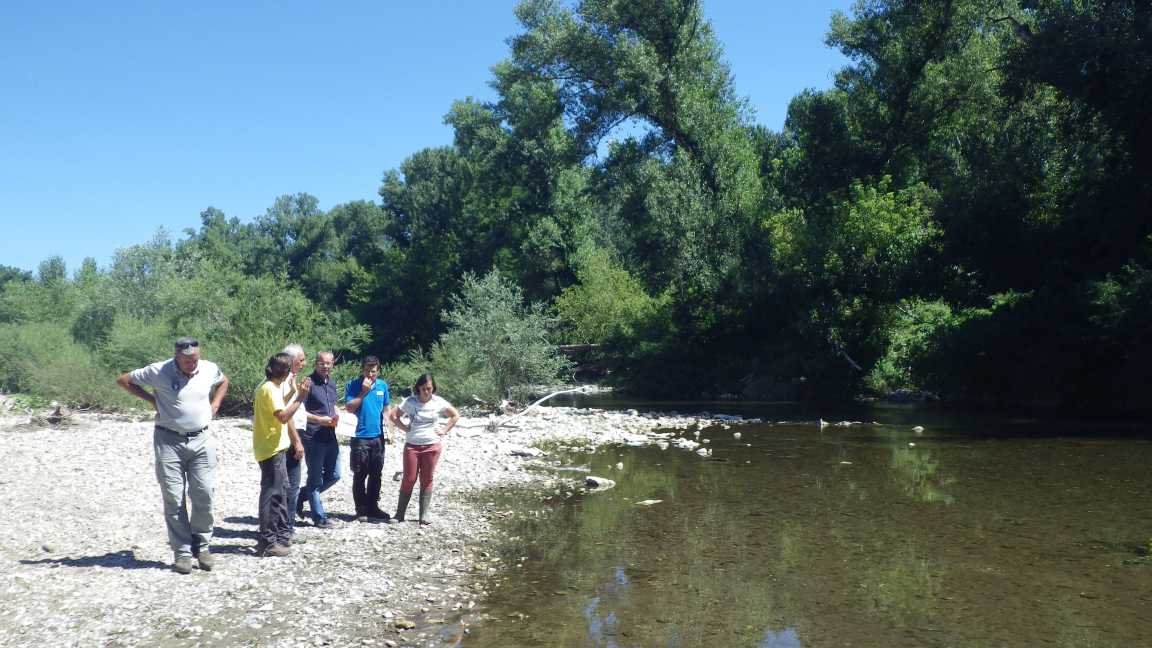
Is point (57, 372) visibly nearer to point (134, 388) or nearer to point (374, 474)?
point (374, 474)

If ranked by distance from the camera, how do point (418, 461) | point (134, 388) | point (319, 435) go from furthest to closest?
point (418, 461)
point (319, 435)
point (134, 388)

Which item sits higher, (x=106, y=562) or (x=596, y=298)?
(x=596, y=298)

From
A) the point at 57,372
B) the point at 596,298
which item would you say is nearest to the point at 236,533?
the point at 57,372

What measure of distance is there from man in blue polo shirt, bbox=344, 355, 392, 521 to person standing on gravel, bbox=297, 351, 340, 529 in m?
0.28

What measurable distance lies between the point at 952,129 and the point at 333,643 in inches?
1366

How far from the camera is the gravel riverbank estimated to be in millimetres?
6066

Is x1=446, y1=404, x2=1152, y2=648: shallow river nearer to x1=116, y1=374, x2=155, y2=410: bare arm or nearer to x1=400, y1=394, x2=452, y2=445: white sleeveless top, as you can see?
x1=400, y1=394, x2=452, y2=445: white sleeveless top

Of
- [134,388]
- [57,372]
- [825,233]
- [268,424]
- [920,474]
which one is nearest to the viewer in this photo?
[134,388]

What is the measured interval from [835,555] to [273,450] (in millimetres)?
5917

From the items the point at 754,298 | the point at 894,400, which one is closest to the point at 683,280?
the point at 754,298

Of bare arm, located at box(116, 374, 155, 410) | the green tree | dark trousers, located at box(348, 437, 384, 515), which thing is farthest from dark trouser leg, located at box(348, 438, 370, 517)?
the green tree

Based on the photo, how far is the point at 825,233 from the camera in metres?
32.3

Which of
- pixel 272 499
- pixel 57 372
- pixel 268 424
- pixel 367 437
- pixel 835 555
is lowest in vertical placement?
pixel 835 555

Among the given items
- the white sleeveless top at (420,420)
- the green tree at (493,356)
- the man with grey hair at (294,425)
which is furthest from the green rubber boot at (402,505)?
the green tree at (493,356)
